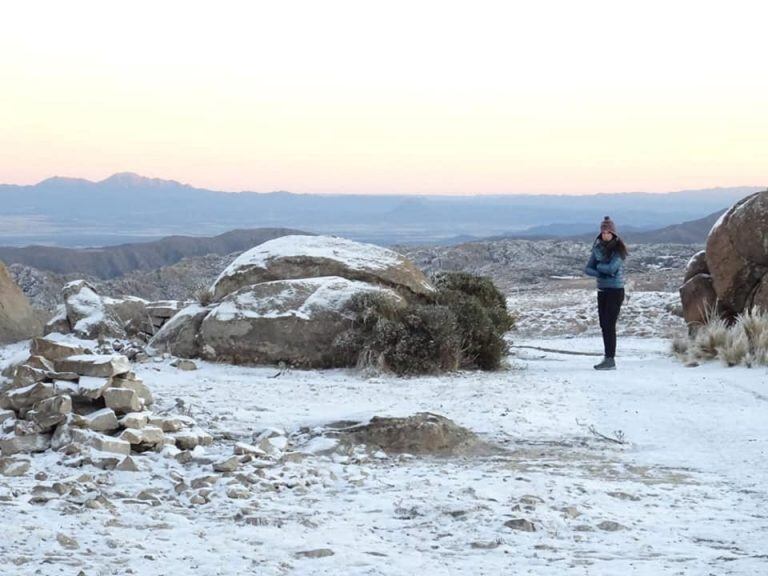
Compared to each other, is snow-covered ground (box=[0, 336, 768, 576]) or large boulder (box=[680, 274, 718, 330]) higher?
large boulder (box=[680, 274, 718, 330])

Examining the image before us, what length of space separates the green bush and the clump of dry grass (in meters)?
2.74

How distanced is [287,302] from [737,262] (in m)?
7.18

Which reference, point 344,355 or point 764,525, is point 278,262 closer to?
point 344,355

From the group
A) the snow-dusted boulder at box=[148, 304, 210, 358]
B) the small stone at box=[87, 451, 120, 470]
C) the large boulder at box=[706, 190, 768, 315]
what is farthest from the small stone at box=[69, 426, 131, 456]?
the large boulder at box=[706, 190, 768, 315]

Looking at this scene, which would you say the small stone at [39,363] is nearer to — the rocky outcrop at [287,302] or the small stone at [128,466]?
the small stone at [128,466]

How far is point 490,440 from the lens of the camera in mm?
7414

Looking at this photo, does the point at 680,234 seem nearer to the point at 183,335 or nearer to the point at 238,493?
the point at 183,335

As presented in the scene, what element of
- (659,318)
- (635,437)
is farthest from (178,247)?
(635,437)

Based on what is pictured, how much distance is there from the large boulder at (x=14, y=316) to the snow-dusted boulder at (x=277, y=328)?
11.8 feet

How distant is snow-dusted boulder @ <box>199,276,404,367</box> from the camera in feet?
36.9

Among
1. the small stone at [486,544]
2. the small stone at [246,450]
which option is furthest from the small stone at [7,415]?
the small stone at [486,544]

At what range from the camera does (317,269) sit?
500 inches

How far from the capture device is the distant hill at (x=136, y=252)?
194 feet

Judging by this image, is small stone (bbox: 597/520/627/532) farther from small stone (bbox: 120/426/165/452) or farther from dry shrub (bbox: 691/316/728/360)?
dry shrub (bbox: 691/316/728/360)
